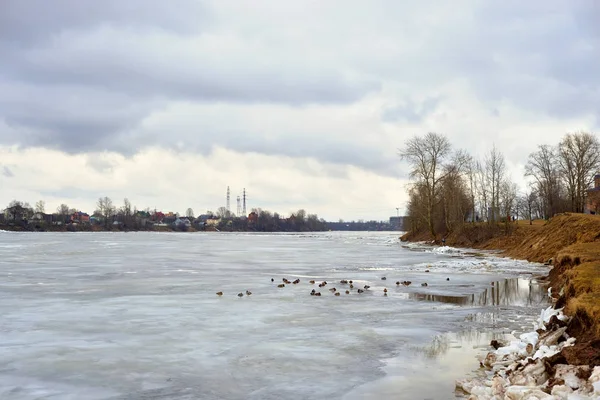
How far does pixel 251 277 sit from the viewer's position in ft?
76.9

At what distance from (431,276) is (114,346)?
1708cm

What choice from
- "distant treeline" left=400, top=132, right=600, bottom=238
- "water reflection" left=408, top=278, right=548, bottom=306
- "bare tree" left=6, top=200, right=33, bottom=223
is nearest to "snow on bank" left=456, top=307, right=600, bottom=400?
"water reflection" left=408, top=278, right=548, bottom=306

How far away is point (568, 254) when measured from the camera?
20.4 m

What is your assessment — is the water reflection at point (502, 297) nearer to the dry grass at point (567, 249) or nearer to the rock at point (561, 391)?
the dry grass at point (567, 249)

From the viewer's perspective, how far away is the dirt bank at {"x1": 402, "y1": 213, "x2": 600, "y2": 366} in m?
8.30

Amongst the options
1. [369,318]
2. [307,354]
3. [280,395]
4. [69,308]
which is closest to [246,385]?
[280,395]

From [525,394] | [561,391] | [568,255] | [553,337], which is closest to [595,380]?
[561,391]

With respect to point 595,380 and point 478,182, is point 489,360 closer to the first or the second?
point 595,380

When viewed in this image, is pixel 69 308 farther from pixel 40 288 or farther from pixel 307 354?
pixel 307 354

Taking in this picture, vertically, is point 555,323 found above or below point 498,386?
above

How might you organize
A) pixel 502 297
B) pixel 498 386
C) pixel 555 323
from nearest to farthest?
pixel 498 386 < pixel 555 323 < pixel 502 297

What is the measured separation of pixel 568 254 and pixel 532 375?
48.6ft

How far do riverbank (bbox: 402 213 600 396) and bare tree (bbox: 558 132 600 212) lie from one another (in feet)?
56.9

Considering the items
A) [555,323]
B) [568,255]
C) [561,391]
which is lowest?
[561,391]
